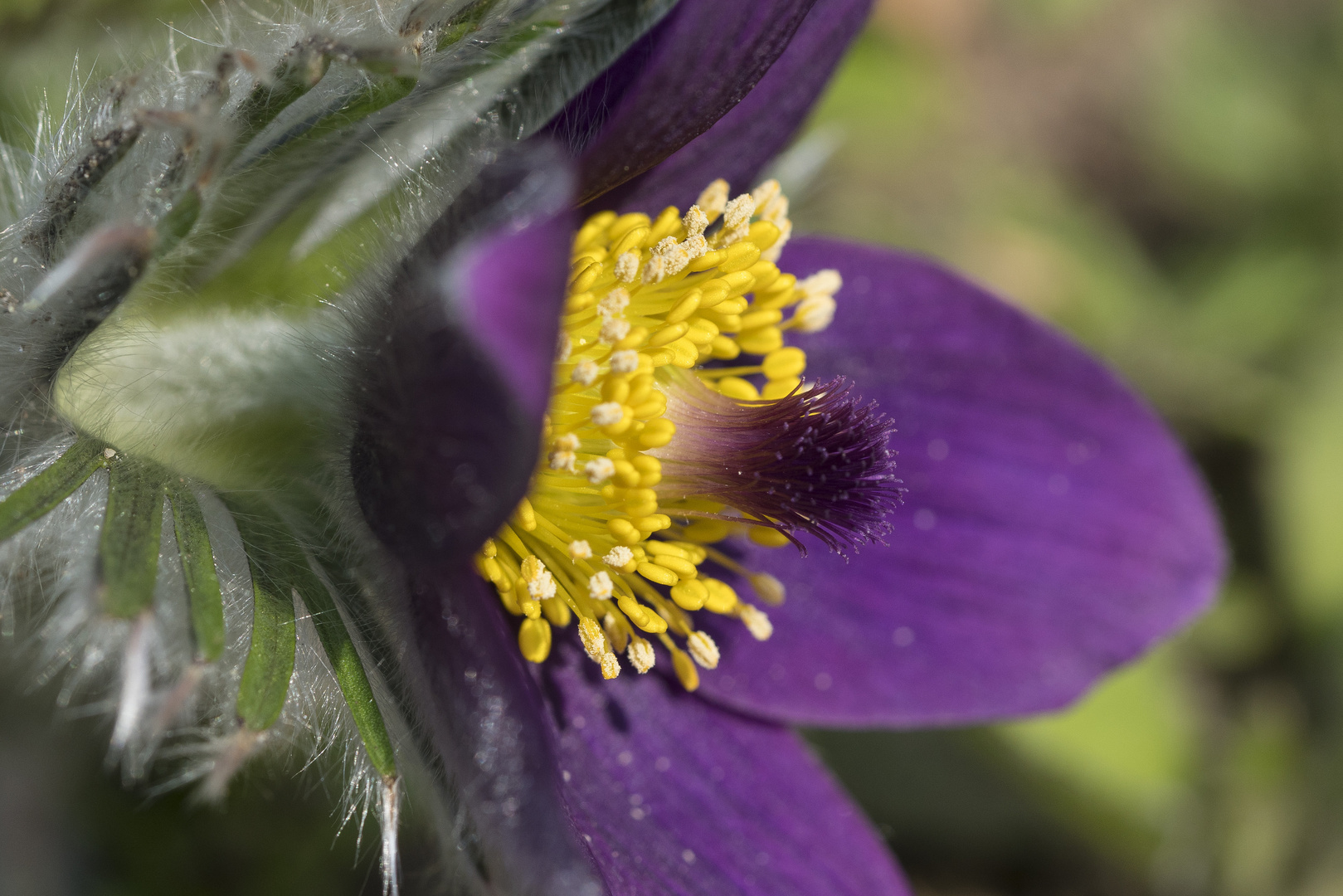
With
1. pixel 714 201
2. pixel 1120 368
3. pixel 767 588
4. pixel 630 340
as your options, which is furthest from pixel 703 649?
pixel 1120 368

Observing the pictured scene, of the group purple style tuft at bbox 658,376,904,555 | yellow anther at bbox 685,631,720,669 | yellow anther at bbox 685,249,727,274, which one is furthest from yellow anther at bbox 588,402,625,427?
yellow anther at bbox 685,631,720,669

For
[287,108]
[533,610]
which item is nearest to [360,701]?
[533,610]

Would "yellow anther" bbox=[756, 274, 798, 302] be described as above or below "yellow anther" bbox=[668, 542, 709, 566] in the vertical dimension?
Result: above

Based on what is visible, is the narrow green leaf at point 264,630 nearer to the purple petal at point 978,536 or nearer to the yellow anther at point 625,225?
the yellow anther at point 625,225

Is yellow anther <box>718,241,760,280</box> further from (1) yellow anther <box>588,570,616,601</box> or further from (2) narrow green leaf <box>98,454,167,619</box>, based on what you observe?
(2) narrow green leaf <box>98,454,167,619</box>

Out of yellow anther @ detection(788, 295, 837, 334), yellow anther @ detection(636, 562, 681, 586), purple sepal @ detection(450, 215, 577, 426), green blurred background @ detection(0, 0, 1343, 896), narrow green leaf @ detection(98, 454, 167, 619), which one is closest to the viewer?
purple sepal @ detection(450, 215, 577, 426)

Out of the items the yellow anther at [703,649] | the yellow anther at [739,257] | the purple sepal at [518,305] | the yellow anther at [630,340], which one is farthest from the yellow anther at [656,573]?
the purple sepal at [518,305]

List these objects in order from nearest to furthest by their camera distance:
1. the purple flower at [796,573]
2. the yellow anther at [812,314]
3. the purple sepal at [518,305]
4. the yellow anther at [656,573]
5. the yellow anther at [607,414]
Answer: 1. the purple sepal at [518,305]
2. the purple flower at [796,573]
3. the yellow anther at [607,414]
4. the yellow anther at [656,573]
5. the yellow anther at [812,314]
